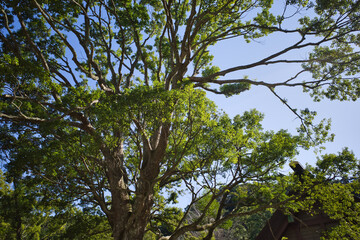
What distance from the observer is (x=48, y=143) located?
7.68m

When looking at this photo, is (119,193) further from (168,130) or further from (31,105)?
(31,105)

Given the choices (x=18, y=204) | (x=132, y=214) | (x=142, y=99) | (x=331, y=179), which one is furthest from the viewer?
(x=18, y=204)

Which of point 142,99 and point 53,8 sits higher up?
point 53,8

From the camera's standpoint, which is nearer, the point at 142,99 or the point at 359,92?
the point at 142,99

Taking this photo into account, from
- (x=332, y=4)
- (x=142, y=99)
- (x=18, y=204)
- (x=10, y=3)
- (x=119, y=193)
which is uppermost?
(x=10, y=3)

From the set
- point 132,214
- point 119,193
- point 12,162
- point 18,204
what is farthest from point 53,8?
point 18,204

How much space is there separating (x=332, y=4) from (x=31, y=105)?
34.4ft

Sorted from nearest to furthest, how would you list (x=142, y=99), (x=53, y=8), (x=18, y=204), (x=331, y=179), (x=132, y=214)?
(x=142, y=99), (x=331, y=179), (x=132, y=214), (x=53, y=8), (x=18, y=204)

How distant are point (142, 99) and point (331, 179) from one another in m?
6.00

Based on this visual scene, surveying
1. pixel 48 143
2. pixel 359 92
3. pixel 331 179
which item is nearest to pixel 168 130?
pixel 48 143

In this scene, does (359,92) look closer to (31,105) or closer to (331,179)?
(331,179)

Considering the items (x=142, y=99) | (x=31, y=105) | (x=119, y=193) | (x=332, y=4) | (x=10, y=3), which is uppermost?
(x=10, y=3)

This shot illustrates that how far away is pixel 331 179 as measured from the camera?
6.59 metres

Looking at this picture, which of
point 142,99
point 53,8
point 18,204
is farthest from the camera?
point 18,204
